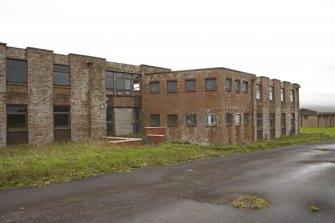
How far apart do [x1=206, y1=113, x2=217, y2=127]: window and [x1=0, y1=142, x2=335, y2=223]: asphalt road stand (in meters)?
11.6

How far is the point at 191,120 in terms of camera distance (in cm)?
2705

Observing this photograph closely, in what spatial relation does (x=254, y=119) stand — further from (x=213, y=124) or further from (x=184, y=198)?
(x=184, y=198)

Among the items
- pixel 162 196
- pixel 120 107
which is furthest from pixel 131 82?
pixel 162 196

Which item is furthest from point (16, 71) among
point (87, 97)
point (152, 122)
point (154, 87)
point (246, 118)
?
point (246, 118)

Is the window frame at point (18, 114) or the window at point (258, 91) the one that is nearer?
the window frame at point (18, 114)

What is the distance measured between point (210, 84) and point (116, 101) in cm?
822

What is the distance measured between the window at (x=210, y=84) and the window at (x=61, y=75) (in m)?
11.2

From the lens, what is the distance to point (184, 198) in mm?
9312

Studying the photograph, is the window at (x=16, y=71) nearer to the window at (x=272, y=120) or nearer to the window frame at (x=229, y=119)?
the window frame at (x=229, y=119)

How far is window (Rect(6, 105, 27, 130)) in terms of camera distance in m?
21.2

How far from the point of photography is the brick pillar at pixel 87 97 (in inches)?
958

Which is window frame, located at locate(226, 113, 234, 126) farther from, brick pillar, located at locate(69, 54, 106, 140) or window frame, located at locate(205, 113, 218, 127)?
brick pillar, located at locate(69, 54, 106, 140)

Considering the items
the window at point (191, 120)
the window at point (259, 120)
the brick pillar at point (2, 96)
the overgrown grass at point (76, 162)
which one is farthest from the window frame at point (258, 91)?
the brick pillar at point (2, 96)

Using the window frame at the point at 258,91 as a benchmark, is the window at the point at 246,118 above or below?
below
